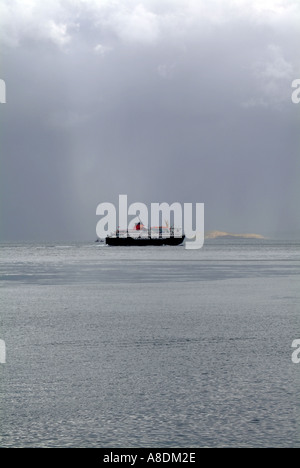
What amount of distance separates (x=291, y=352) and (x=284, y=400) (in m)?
A: 4.90

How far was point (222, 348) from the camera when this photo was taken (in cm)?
1664
